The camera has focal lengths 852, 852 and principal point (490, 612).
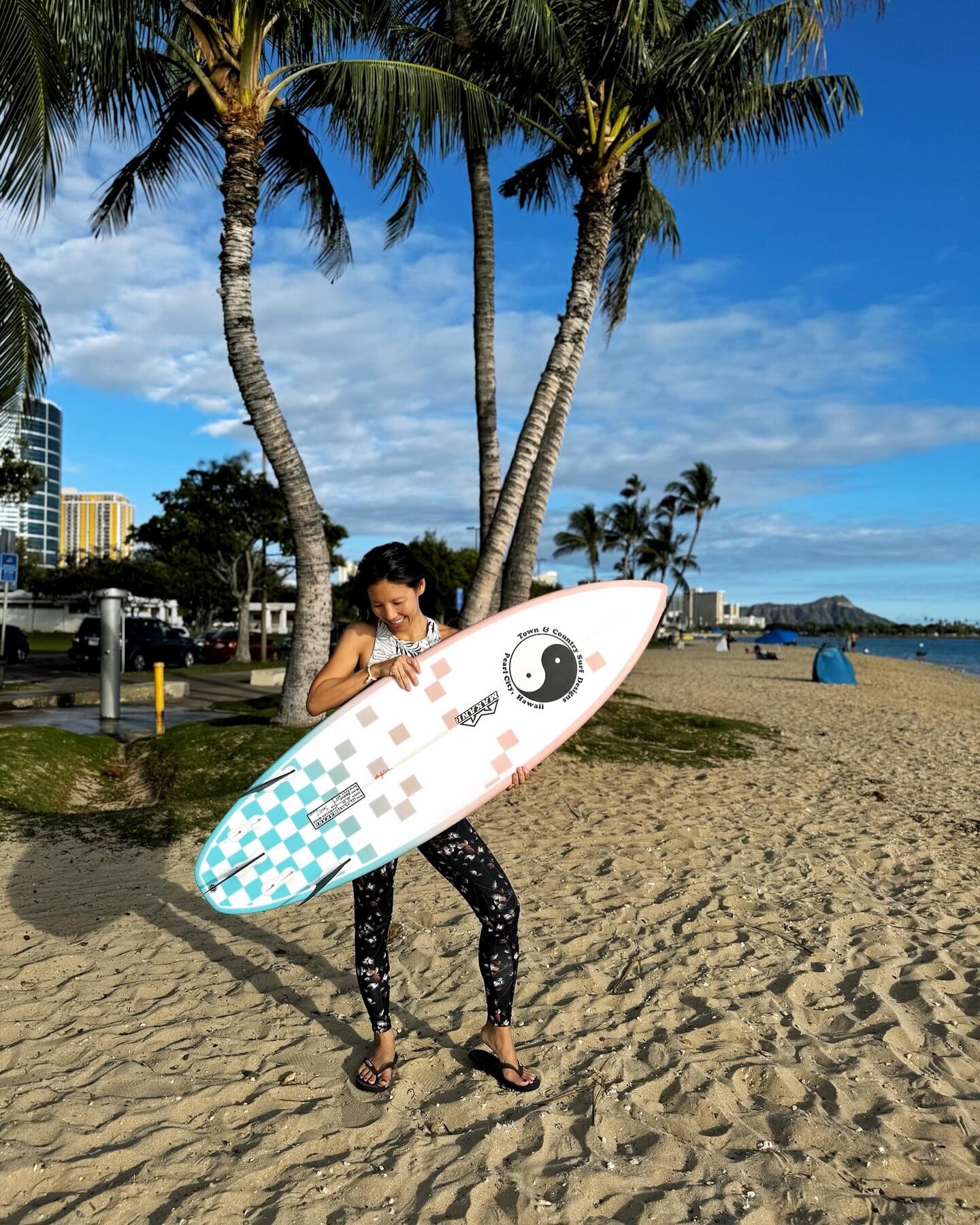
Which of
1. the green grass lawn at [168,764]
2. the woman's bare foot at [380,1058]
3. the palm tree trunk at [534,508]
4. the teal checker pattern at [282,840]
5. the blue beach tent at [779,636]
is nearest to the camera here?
the woman's bare foot at [380,1058]

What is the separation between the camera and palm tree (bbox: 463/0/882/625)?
928 cm

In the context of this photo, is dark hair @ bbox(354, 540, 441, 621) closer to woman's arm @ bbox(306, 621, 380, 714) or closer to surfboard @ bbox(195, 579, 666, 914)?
woman's arm @ bbox(306, 621, 380, 714)

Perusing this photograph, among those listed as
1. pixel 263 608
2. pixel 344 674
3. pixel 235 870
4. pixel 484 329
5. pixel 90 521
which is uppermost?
pixel 90 521

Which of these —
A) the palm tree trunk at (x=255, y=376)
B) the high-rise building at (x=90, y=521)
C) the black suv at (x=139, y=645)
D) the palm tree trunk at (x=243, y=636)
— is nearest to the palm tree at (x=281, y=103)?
the palm tree trunk at (x=255, y=376)

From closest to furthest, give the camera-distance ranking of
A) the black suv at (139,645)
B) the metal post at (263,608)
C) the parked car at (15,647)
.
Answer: the black suv at (139,645), the parked car at (15,647), the metal post at (263,608)

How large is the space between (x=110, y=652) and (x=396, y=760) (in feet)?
34.9

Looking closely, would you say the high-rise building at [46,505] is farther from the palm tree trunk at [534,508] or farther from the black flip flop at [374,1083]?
the black flip flop at [374,1083]

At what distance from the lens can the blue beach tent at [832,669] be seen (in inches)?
973

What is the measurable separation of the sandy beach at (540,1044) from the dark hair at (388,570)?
1.76m

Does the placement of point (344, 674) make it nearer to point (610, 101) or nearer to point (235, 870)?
point (235, 870)

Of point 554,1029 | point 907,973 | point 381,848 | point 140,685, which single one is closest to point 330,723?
point 381,848

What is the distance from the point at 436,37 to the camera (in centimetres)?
1070

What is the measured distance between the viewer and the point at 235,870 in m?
3.27

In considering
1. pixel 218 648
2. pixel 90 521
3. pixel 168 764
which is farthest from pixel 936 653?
pixel 90 521
